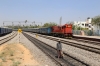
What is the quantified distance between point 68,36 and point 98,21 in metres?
43.4

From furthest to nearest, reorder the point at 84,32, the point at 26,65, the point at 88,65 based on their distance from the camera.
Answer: the point at 84,32, the point at 26,65, the point at 88,65

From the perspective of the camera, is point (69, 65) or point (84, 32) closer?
point (69, 65)

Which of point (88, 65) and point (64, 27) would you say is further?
point (64, 27)

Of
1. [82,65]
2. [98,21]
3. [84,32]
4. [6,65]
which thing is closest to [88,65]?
[82,65]

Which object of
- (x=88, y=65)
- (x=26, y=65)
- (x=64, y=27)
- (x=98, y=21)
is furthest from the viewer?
(x=98, y=21)

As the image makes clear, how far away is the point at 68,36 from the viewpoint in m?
48.8

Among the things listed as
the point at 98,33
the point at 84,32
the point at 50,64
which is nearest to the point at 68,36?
the point at 98,33

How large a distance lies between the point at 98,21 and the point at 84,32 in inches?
695

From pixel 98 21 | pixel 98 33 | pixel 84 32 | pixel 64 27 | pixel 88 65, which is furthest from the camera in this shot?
pixel 98 21

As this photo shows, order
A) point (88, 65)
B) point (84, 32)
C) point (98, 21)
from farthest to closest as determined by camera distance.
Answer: point (98, 21) < point (84, 32) < point (88, 65)

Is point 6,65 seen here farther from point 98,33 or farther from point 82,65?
point 98,33

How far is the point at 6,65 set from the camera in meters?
14.9

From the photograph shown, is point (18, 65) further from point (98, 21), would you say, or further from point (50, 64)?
point (98, 21)

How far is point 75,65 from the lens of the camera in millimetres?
14164
